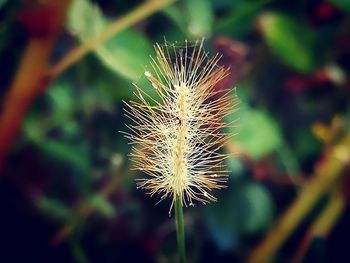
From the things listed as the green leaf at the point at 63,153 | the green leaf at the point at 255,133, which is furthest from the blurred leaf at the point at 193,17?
the green leaf at the point at 63,153

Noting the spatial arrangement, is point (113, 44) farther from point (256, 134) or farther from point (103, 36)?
point (256, 134)

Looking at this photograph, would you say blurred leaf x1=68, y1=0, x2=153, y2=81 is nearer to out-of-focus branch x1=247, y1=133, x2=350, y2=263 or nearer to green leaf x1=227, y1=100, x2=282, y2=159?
green leaf x1=227, y1=100, x2=282, y2=159

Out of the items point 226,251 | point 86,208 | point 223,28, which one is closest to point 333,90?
point 223,28

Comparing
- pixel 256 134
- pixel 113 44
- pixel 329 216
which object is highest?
pixel 113 44

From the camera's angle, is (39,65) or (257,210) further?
(257,210)

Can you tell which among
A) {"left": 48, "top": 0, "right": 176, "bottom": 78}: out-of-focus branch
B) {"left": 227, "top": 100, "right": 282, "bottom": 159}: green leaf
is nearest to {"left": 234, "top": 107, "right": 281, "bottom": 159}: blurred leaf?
{"left": 227, "top": 100, "right": 282, "bottom": 159}: green leaf

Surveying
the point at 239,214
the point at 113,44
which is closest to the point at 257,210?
the point at 239,214

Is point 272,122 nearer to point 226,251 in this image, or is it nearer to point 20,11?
point 226,251
